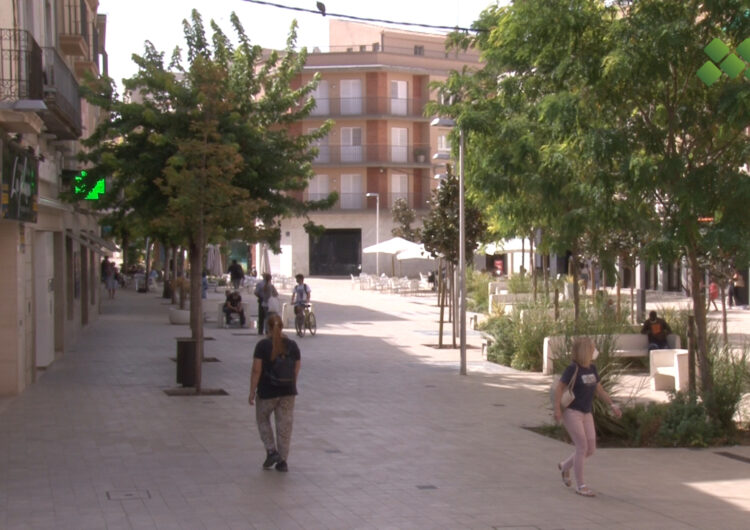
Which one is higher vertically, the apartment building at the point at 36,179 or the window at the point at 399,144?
the window at the point at 399,144

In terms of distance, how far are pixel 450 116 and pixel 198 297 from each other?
585 centimetres

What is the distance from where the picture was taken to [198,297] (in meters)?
16.8

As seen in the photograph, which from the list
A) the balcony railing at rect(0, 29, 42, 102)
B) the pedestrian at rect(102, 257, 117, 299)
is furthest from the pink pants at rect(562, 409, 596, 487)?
the pedestrian at rect(102, 257, 117, 299)

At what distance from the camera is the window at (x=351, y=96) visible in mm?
66312

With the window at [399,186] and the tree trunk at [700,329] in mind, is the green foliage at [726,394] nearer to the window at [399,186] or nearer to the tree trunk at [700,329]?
the tree trunk at [700,329]

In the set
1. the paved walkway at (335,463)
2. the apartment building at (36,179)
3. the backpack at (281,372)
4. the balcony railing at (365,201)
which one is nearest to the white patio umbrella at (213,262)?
the balcony railing at (365,201)

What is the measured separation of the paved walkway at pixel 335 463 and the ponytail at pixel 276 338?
1.16 meters

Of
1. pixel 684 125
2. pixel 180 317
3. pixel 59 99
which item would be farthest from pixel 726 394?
pixel 180 317

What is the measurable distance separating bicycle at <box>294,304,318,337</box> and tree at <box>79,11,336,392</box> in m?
5.34

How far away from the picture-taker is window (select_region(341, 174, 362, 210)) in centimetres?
6750

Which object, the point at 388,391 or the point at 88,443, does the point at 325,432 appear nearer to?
the point at 88,443

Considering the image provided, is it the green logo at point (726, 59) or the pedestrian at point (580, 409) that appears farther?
the green logo at point (726, 59)

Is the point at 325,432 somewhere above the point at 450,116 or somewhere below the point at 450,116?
below

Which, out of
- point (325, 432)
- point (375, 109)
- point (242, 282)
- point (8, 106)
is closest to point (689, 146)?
point (325, 432)
